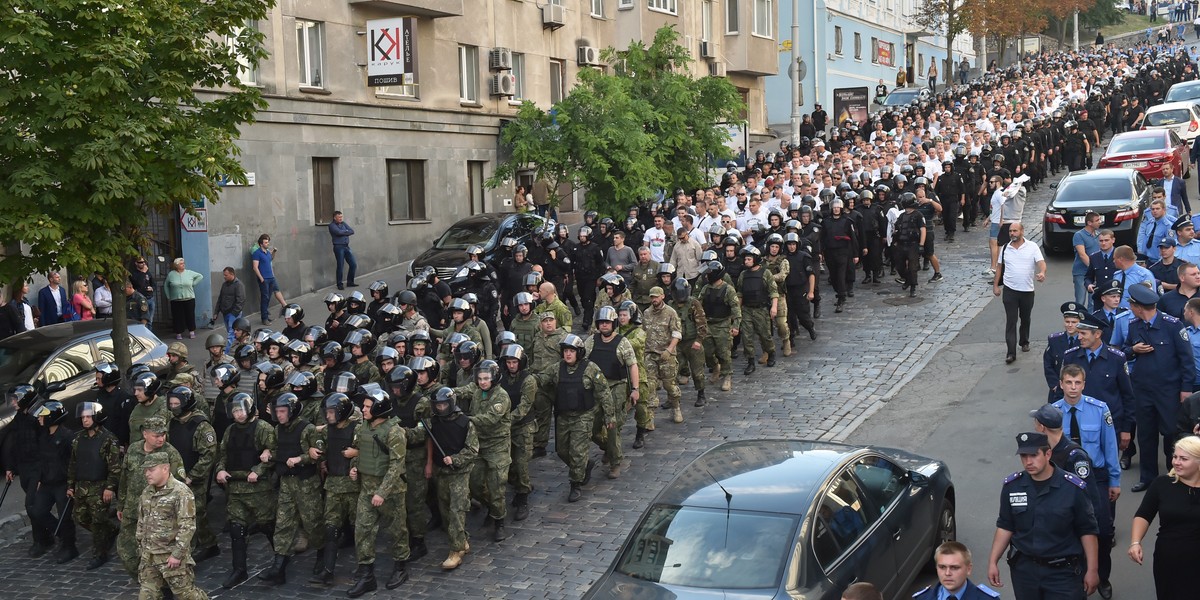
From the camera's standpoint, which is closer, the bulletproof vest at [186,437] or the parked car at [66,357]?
the bulletproof vest at [186,437]

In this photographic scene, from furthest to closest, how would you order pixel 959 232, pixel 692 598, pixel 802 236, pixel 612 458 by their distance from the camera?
1. pixel 959 232
2. pixel 802 236
3. pixel 612 458
4. pixel 692 598

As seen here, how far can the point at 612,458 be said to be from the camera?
485 inches

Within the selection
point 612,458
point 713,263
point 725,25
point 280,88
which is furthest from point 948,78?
point 612,458

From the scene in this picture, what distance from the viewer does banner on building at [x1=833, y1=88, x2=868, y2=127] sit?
35544 mm

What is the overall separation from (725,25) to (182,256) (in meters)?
25.5

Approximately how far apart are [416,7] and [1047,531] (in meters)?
22.0

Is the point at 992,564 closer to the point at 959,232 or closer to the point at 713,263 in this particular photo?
the point at 713,263

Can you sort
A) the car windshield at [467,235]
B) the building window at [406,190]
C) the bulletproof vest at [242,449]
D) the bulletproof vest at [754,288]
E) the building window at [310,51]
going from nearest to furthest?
the bulletproof vest at [242,449] < the bulletproof vest at [754,288] < the car windshield at [467,235] < the building window at [310,51] < the building window at [406,190]

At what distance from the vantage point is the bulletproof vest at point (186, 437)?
11094 mm

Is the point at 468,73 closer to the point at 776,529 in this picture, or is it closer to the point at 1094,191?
the point at 1094,191

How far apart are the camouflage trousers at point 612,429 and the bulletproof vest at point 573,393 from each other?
289mm

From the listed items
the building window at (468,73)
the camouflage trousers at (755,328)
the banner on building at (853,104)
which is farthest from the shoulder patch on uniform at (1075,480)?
the banner on building at (853,104)

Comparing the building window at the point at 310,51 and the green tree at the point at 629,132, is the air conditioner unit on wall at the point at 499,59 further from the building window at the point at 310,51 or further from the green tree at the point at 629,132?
the building window at the point at 310,51

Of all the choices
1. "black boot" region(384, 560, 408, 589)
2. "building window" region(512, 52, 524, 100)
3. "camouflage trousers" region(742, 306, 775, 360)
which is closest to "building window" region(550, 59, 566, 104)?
"building window" region(512, 52, 524, 100)
